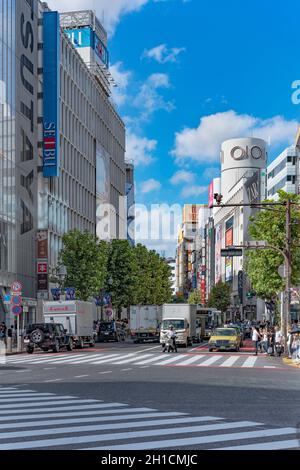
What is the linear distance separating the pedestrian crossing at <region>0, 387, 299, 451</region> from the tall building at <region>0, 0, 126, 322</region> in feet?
158

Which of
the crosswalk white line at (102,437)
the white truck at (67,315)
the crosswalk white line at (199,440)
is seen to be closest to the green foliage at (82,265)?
the white truck at (67,315)

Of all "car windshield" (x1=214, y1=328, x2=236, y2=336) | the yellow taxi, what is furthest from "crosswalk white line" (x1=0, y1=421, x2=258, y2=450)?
"car windshield" (x1=214, y1=328, x2=236, y2=336)

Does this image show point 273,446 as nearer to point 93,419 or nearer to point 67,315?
point 93,419

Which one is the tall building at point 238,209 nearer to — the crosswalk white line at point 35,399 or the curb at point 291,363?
the curb at point 291,363

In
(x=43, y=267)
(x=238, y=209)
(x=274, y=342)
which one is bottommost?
(x=274, y=342)

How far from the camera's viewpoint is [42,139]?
73.3 m

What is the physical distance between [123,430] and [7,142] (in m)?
54.0

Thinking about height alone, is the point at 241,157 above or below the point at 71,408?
above

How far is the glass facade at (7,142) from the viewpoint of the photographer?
2435 inches

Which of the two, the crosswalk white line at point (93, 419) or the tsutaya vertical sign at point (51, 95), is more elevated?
the tsutaya vertical sign at point (51, 95)

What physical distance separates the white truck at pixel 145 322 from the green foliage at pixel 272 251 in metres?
11.6

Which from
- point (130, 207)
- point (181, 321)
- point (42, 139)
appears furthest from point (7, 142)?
point (130, 207)

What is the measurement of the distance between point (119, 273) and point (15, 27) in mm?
31949

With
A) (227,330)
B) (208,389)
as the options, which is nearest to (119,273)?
(227,330)
